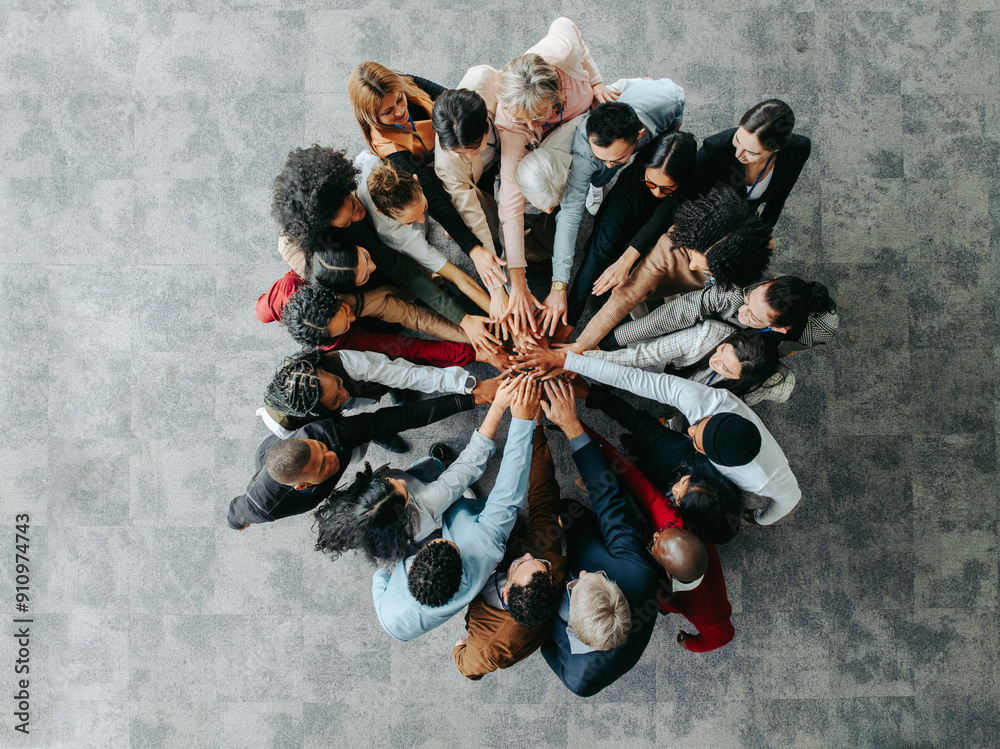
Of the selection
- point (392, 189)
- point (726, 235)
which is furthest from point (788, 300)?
point (392, 189)

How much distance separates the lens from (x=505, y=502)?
2.59 m

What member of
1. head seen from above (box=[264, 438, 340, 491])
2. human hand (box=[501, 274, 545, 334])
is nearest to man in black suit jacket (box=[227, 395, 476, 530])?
head seen from above (box=[264, 438, 340, 491])

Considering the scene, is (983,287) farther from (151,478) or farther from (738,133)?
(151,478)

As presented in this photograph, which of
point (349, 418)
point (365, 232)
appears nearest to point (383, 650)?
point (349, 418)

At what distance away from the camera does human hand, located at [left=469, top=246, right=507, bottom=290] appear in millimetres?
2857

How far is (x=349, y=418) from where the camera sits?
2.63 meters

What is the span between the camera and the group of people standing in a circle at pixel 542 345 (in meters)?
2.35

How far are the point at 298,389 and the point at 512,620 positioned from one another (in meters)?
1.42

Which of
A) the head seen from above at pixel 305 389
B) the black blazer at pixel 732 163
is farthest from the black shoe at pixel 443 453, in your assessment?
the black blazer at pixel 732 163

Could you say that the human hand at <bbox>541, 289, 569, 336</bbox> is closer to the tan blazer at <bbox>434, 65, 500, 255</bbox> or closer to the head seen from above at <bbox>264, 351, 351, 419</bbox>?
the tan blazer at <bbox>434, 65, 500, 255</bbox>

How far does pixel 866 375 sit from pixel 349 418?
3067 millimetres

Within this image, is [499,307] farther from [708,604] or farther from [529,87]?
[708,604]

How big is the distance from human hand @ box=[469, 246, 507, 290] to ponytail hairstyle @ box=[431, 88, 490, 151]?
60cm

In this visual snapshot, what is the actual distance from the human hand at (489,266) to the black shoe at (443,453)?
3.43 feet
